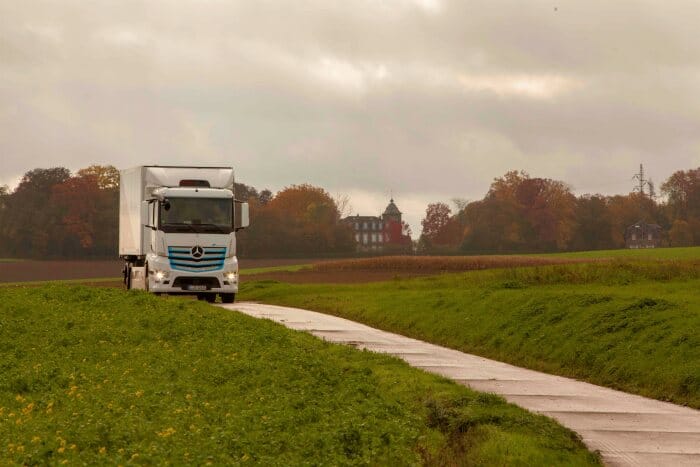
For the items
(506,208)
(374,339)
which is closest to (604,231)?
(506,208)

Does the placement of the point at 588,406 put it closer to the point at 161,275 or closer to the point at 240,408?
the point at 240,408

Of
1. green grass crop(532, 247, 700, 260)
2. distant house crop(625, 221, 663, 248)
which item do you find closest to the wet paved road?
green grass crop(532, 247, 700, 260)

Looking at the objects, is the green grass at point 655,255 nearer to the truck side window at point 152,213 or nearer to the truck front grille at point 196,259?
the truck front grille at point 196,259

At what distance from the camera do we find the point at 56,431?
488 inches

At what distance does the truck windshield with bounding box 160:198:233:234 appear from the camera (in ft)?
112

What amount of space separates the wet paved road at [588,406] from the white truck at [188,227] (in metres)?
10.1

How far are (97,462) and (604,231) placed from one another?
142970 mm

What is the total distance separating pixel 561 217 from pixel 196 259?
4570 inches

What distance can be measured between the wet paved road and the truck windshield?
1004 centimetres

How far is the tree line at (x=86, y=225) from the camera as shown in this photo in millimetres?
121438

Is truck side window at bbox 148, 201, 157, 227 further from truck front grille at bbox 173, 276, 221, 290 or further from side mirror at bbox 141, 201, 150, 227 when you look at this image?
truck front grille at bbox 173, 276, 221, 290

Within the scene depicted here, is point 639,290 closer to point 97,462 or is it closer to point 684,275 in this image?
point 684,275

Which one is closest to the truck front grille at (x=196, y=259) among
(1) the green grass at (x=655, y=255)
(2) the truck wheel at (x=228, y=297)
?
(2) the truck wheel at (x=228, y=297)

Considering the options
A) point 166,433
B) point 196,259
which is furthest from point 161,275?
point 166,433
